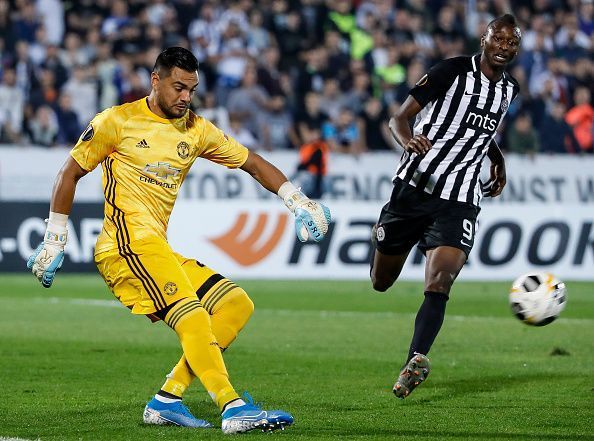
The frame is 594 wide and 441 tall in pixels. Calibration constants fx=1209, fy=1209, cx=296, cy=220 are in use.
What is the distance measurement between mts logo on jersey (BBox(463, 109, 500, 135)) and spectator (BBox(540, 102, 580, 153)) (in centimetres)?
1341

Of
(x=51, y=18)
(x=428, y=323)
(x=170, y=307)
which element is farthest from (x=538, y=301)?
(x=51, y=18)

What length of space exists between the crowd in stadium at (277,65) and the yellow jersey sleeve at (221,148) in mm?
12012

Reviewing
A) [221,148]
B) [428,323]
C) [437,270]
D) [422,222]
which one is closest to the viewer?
[221,148]

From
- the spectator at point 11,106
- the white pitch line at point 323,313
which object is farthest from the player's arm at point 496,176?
the spectator at point 11,106

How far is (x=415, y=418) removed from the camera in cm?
689

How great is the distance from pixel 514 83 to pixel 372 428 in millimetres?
2980

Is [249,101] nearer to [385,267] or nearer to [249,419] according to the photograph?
[385,267]

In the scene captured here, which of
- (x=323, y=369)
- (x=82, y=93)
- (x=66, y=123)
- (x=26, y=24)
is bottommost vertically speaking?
(x=323, y=369)

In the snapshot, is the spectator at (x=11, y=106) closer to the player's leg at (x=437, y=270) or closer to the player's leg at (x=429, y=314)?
the player's leg at (x=437, y=270)

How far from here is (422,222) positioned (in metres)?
8.22

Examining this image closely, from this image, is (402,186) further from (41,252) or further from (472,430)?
(41,252)

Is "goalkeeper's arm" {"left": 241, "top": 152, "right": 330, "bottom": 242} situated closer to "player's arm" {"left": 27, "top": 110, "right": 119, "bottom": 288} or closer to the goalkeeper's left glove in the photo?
the goalkeeper's left glove

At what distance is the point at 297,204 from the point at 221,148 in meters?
0.56

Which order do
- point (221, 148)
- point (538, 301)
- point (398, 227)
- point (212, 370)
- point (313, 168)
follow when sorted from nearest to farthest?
1. point (212, 370)
2. point (221, 148)
3. point (538, 301)
4. point (398, 227)
5. point (313, 168)
